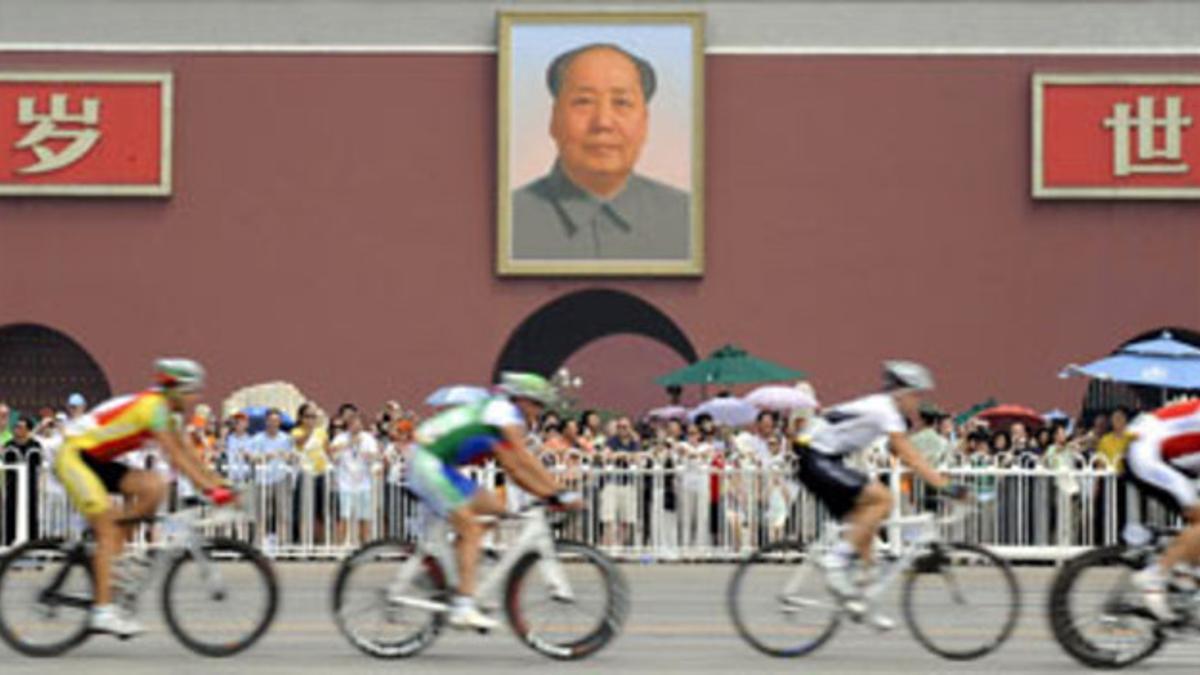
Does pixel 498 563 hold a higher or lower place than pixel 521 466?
lower

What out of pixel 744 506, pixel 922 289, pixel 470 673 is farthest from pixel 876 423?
pixel 922 289

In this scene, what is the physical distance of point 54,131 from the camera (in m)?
35.0

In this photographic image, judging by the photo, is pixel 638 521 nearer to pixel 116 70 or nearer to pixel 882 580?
pixel 882 580

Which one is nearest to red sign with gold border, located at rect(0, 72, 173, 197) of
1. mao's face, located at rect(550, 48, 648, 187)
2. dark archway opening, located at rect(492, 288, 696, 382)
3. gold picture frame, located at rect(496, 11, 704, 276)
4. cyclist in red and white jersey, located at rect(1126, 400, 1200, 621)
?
gold picture frame, located at rect(496, 11, 704, 276)

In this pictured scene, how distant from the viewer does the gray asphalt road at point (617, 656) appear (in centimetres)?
1332

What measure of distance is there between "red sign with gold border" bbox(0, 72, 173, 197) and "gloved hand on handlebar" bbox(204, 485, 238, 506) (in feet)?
72.5

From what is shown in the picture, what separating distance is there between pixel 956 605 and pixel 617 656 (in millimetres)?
1887

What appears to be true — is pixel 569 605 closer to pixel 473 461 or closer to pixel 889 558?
pixel 473 461

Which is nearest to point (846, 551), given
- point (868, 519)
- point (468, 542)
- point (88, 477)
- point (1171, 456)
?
point (868, 519)

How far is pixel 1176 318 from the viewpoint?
34.9 meters

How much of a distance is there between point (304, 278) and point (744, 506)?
41.0 feet

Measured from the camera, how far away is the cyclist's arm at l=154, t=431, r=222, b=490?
44.3ft

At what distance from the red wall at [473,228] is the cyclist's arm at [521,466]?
844 inches

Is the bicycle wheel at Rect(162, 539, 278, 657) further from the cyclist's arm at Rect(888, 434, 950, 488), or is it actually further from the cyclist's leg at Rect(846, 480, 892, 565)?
the cyclist's arm at Rect(888, 434, 950, 488)
